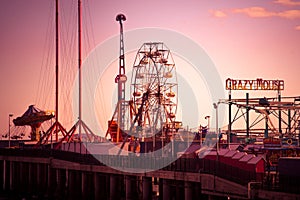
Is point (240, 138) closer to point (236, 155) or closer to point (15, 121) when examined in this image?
point (15, 121)

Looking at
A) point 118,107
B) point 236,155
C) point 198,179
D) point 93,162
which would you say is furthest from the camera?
point 118,107

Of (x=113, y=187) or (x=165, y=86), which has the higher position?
(x=165, y=86)

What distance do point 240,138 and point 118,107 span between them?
127 feet

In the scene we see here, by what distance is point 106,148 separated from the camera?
112 meters

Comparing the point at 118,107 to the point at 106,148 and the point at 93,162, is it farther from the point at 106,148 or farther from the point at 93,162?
the point at 93,162

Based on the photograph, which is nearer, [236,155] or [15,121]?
[236,155]

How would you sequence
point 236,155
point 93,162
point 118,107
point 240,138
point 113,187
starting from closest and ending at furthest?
point 236,155 < point 113,187 < point 93,162 < point 118,107 < point 240,138

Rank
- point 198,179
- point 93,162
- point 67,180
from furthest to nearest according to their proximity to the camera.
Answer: point 67,180
point 93,162
point 198,179

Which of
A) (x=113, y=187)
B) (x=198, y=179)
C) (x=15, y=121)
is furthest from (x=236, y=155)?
(x=15, y=121)

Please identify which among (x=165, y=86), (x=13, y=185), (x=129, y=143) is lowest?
(x=13, y=185)

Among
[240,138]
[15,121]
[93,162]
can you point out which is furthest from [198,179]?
[15,121]

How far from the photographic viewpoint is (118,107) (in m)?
122

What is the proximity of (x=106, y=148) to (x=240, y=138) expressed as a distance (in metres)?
47.2

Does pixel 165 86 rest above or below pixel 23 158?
above
